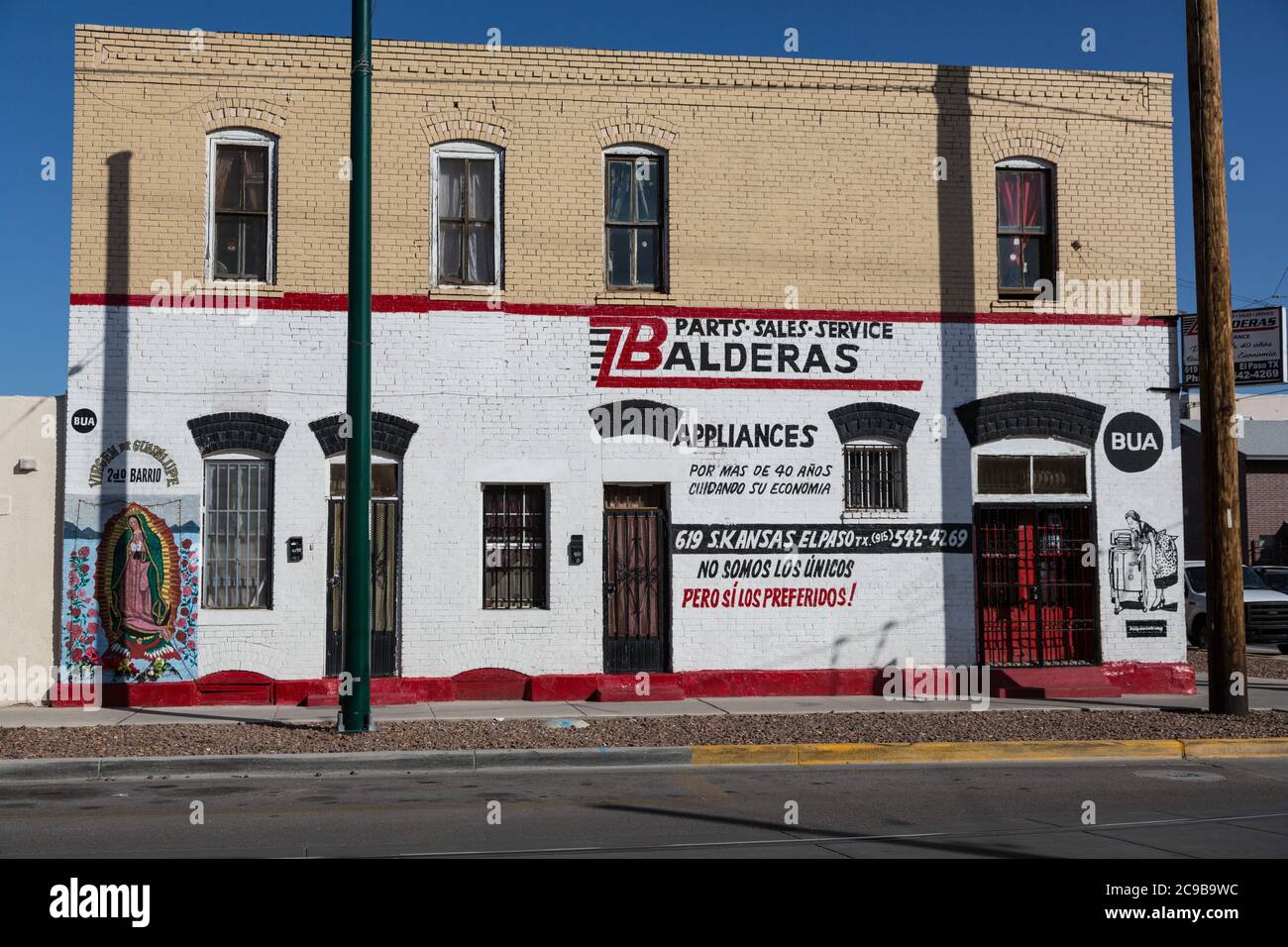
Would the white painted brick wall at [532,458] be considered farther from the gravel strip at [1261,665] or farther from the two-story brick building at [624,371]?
the gravel strip at [1261,665]

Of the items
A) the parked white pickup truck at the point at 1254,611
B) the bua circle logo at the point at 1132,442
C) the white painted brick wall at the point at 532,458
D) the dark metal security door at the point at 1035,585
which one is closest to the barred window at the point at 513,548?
the white painted brick wall at the point at 532,458

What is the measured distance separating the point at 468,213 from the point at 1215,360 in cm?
888

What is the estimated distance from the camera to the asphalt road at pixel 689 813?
8453mm

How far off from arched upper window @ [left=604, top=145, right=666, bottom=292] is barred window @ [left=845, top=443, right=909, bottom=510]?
332 cm

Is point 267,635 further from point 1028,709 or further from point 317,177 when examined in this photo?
point 1028,709

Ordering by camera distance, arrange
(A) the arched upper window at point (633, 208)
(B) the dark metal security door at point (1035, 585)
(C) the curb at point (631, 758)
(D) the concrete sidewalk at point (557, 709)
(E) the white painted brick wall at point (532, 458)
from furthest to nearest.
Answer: (B) the dark metal security door at point (1035, 585)
(A) the arched upper window at point (633, 208)
(E) the white painted brick wall at point (532, 458)
(D) the concrete sidewalk at point (557, 709)
(C) the curb at point (631, 758)

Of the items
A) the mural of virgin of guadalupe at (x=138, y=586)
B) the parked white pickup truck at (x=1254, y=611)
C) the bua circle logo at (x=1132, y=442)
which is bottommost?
the parked white pickup truck at (x=1254, y=611)

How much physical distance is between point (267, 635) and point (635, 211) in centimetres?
683

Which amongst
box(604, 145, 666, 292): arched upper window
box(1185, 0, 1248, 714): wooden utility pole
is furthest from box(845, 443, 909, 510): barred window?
box(1185, 0, 1248, 714): wooden utility pole

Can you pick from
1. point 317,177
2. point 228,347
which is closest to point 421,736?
point 228,347

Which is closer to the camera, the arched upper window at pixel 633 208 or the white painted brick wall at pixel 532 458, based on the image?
the white painted brick wall at pixel 532 458

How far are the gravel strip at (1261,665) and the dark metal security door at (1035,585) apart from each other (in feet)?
15.7

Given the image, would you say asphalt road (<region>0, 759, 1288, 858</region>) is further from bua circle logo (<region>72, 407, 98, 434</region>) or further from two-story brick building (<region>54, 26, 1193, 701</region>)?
bua circle logo (<region>72, 407, 98, 434</region>)

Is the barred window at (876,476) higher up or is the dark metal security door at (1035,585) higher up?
the barred window at (876,476)
